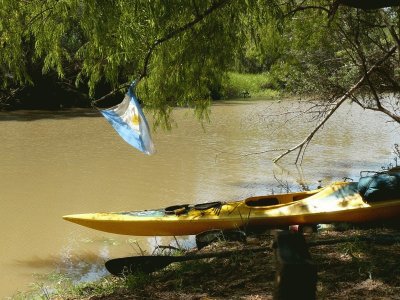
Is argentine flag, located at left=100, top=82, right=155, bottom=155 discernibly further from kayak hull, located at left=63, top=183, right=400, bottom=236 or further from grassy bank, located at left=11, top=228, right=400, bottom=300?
grassy bank, located at left=11, top=228, right=400, bottom=300

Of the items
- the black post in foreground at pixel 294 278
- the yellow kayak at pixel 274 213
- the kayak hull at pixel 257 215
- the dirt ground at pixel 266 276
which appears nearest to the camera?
the black post in foreground at pixel 294 278

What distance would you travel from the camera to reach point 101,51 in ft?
15.0

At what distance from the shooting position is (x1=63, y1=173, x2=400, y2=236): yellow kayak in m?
A: 4.74

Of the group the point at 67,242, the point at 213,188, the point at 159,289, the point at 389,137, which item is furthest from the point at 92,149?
the point at 159,289

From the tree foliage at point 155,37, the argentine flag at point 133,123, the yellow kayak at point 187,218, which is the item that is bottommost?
the yellow kayak at point 187,218

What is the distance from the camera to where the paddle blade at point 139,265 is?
12.1ft

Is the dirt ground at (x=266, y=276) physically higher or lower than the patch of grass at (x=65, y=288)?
higher

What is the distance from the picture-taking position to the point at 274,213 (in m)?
4.98

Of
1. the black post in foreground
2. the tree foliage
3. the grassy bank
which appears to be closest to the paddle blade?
the grassy bank

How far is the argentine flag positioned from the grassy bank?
1400 mm

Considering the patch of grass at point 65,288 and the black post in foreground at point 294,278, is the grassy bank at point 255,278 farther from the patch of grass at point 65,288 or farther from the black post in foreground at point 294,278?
the black post in foreground at point 294,278

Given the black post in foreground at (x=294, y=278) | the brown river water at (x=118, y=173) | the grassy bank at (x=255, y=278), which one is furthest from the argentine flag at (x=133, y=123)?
the black post in foreground at (x=294, y=278)

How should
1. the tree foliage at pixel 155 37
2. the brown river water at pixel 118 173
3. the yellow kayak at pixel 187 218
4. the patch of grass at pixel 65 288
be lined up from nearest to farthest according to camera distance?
the patch of grass at pixel 65 288 → the tree foliage at pixel 155 37 → the yellow kayak at pixel 187 218 → the brown river water at pixel 118 173

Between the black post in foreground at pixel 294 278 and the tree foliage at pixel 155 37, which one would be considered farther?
the tree foliage at pixel 155 37
